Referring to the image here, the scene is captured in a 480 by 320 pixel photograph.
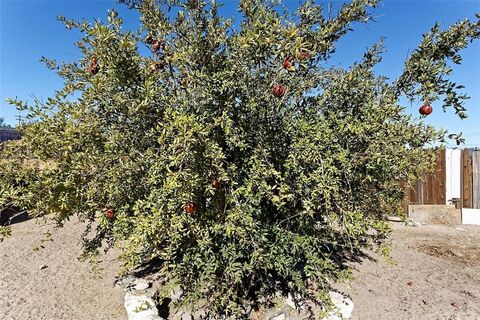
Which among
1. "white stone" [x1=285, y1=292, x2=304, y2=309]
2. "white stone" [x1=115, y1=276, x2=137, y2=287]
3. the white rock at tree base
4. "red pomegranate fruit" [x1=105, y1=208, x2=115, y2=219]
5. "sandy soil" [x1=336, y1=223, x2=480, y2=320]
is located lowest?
"white stone" [x1=115, y1=276, x2=137, y2=287]

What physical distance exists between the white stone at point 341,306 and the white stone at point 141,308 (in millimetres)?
1730

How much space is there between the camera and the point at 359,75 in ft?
9.37

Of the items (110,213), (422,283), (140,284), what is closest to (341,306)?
(422,283)

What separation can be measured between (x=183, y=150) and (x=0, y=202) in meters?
Answer: 1.63

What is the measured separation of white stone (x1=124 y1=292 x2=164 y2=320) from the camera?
325cm

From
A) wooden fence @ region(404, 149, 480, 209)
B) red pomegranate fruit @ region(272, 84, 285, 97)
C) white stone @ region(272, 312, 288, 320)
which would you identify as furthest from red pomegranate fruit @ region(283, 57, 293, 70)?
wooden fence @ region(404, 149, 480, 209)

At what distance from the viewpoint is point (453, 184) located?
7.66 meters

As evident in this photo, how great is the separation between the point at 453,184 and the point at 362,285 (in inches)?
207

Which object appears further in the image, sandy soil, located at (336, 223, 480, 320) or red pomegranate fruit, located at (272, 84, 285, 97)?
sandy soil, located at (336, 223, 480, 320)

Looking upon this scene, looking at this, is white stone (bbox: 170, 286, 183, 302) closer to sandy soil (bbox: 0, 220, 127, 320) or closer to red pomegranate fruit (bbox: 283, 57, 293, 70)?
sandy soil (bbox: 0, 220, 127, 320)

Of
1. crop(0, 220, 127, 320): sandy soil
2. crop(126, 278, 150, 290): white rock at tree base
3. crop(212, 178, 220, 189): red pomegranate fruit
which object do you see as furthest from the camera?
crop(126, 278, 150, 290): white rock at tree base

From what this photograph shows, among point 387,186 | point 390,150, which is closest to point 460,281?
point 387,186

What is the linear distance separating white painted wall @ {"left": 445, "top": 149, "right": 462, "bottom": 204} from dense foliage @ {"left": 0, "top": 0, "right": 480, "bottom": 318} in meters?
5.81

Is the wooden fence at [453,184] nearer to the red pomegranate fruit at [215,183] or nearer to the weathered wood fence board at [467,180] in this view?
the weathered wood fence board at [467,180]
